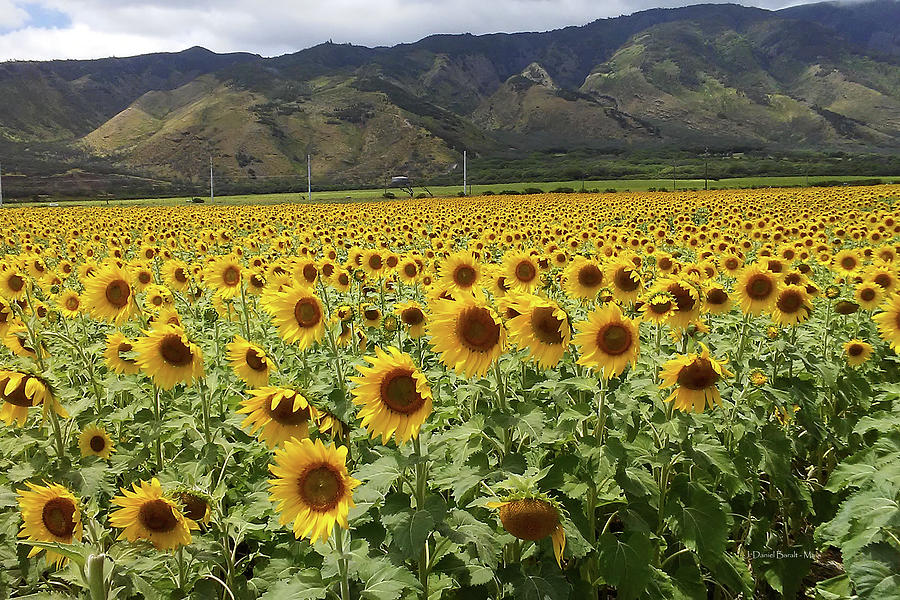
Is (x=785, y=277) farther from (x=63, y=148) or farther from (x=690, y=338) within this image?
(x=63, y=148)

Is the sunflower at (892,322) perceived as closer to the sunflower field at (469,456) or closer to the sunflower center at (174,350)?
the sunflower field at (469,456)

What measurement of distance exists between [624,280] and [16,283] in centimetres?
691

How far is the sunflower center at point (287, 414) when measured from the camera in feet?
9.98

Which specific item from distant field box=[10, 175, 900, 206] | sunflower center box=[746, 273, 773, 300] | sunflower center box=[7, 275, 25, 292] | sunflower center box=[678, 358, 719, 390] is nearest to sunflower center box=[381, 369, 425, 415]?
sunflower center box=[678, 358, 719, 390]

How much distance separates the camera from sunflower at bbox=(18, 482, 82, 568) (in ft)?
9.80

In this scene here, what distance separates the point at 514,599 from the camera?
9.73 ft

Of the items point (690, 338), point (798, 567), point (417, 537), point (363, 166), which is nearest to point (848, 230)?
point (690, 338)

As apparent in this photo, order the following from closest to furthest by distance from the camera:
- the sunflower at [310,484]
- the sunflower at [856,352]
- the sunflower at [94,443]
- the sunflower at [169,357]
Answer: the sunflower at [310,484] → the sunflower at [169,357] → the sunflower at [94,443] → the sunflower at [856,352]

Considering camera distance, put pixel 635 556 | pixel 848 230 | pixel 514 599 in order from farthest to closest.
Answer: pixel 848 230 < pixel 635 556 < pixel 514 599

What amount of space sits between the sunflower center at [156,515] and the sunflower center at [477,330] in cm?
171

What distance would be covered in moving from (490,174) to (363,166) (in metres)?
63.5

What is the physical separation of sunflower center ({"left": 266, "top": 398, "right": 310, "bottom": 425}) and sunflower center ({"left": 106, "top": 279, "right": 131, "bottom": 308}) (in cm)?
323

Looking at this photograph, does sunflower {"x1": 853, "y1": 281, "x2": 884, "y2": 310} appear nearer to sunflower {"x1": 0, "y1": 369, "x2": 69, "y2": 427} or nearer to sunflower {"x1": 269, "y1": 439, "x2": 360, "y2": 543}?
sunflower {"x1": 269, "y1": 439, "x2": 360, "y2": 543}

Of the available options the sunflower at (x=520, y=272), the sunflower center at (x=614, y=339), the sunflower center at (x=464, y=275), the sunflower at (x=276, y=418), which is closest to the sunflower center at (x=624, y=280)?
the sunflower at (x=520, y=272)
